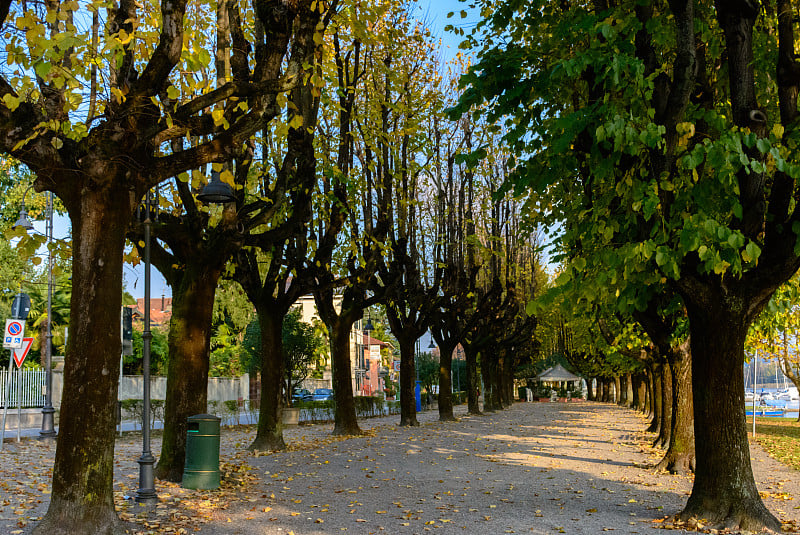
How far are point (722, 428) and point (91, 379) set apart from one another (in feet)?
23.4

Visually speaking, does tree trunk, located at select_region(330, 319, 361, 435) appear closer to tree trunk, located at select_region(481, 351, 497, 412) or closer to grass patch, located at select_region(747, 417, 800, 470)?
grass patch, located at select_region(747, 417, 800, 470)

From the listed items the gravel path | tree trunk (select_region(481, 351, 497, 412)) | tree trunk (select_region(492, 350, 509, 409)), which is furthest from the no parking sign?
tree trunk (select_region(492, 350, 509, 409))

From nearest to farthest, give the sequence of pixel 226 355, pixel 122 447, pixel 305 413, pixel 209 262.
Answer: pixel 209 262 < pixel 122 447 < pixel 305 413 < pixel 226 355

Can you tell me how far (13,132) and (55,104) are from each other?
65cm

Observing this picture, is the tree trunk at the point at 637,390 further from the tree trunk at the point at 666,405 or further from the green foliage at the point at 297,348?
the tree trunk at the point at 666,405

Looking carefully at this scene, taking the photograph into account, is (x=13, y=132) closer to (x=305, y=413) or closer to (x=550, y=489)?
A: (x=550, y=489)

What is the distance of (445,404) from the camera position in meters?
31.2

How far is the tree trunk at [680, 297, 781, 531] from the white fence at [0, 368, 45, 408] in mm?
21491

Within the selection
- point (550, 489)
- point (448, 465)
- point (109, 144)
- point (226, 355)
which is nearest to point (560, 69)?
point (109, 144)

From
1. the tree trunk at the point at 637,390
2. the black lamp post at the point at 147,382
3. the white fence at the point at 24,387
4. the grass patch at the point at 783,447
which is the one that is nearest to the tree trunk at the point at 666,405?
the grass patch at the point at 783,447

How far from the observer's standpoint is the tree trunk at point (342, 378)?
841 inches

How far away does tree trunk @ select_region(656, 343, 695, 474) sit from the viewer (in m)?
13.8

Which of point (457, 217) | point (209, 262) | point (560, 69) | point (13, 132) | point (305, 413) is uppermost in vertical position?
point (457, 217)

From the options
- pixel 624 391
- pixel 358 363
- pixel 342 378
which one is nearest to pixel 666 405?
pixel 342 378
